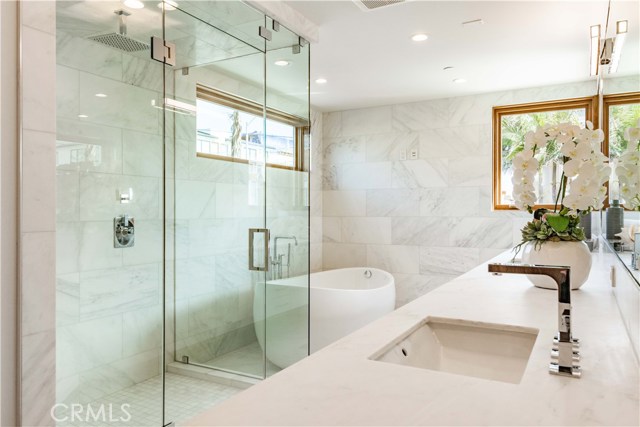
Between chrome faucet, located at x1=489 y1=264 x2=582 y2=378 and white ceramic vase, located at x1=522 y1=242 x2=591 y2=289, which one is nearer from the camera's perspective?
chrome faucet, located at x1=489 y1=264 x2=582 y2=378

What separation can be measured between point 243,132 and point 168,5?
86 centimetres

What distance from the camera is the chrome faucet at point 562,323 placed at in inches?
35.0

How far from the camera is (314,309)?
3.61 metres

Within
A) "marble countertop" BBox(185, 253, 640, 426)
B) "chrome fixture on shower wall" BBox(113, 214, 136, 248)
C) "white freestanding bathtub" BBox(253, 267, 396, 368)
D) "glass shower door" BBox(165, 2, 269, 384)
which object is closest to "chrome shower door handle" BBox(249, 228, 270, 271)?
"glass shower door" BBox(165, 2, 269, 384)

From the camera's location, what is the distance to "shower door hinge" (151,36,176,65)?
2.25 meters

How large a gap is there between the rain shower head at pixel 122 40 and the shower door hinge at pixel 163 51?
0.14ft

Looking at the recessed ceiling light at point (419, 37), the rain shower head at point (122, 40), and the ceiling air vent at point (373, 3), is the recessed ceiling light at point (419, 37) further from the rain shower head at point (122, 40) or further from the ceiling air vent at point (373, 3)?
the rain shower head at point (122, 40)

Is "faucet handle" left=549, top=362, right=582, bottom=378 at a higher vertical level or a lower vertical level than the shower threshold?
higher

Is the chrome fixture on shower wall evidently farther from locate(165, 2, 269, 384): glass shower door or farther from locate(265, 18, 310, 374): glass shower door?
locate(265, 18, 310, 374): glass shower door

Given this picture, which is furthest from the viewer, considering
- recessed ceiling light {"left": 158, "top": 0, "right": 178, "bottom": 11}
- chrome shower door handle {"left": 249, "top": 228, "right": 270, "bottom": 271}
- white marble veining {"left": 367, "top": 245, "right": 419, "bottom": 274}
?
white marble veining {"left": 367, "top": 245, "right": 419, "bottom": 274}

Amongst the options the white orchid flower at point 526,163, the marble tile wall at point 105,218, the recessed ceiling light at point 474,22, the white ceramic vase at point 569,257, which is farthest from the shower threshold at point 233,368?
the recessed ceiling light at point 474,22

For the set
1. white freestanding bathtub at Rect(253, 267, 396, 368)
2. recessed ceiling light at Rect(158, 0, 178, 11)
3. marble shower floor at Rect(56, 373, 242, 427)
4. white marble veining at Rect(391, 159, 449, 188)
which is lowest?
marble shower floor at Rect(56, 373, 242, 427)

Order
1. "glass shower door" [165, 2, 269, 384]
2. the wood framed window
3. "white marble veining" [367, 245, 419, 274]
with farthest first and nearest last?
"white marble veining" [367, 245, 419, 274] < the wood framed window < "glass shower door" [165, 2, 269, 384]

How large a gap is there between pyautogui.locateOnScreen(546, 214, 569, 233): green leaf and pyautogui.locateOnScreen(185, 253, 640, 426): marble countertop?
59 centimetres
